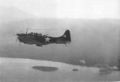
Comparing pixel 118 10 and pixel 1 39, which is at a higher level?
pixel 118 10

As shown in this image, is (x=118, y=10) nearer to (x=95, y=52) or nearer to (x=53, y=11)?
(x=95, y=52)

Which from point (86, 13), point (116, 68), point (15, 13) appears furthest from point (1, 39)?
point (116, 68)

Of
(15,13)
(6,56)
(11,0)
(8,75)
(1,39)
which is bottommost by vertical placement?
(8,75)
